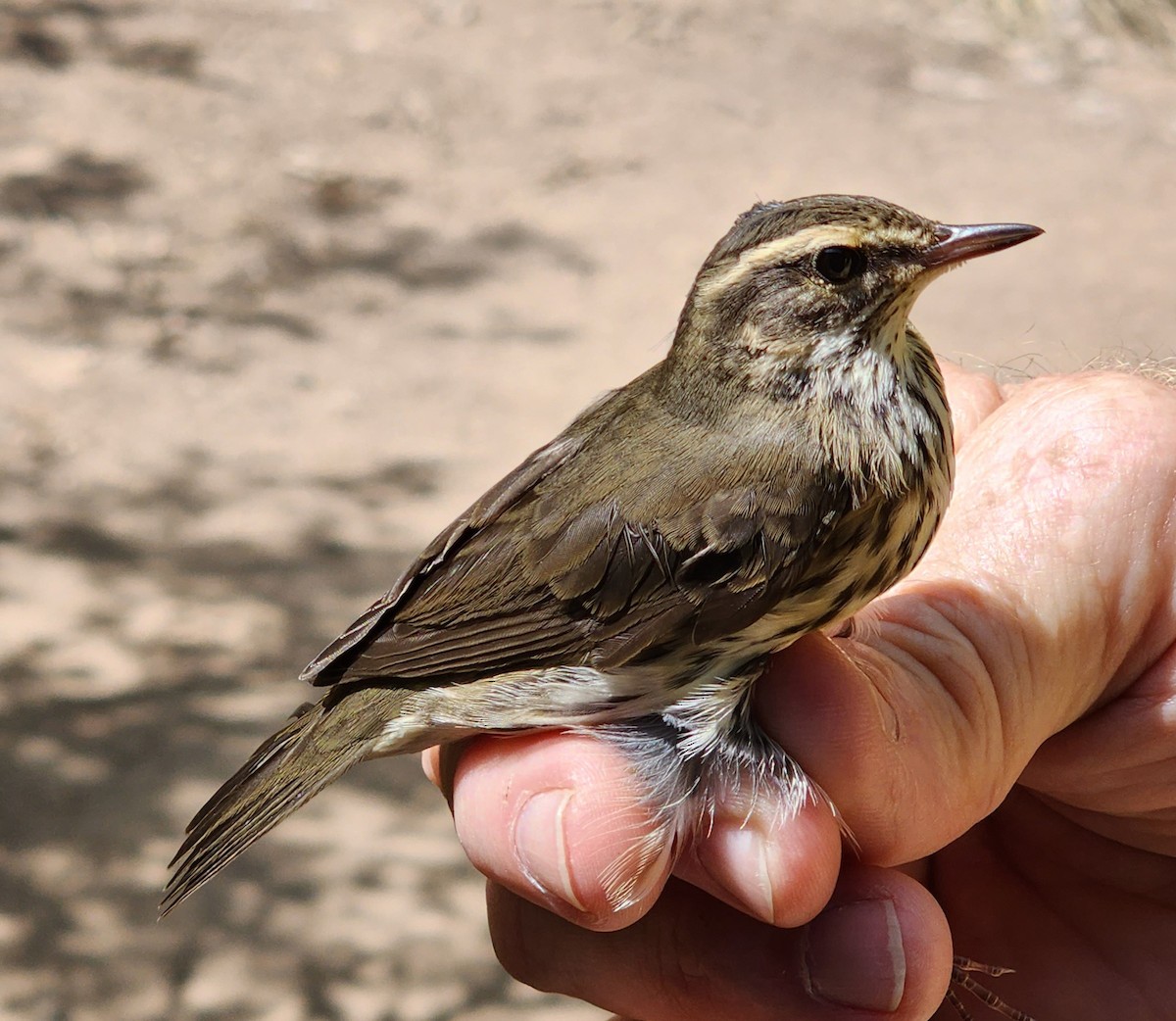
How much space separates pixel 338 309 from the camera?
7773mm

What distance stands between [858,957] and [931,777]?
398 mm

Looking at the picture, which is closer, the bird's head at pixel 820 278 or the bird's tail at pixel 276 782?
the bird's head at pixel 820 278

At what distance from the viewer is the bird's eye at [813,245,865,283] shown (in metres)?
2.82

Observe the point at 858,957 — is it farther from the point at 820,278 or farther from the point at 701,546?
the point at 820,278

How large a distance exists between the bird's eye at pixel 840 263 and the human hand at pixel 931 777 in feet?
2.07

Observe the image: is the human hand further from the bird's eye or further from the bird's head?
the bird's eye

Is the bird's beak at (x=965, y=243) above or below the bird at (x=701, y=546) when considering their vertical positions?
above

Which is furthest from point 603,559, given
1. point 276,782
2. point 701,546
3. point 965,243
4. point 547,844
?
point 965,243

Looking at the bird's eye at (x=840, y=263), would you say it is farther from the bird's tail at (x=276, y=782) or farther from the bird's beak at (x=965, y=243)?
the bird's tail at (x=276, y=782)

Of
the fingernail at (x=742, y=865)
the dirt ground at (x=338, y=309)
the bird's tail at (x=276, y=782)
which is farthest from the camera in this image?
the dirt ground at (x=338, y=309)

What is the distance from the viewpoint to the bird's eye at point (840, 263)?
111 inches

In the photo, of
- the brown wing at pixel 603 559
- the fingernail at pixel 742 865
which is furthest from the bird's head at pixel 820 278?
the fingernail at pixel 742 865

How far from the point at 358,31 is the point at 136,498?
4783mm

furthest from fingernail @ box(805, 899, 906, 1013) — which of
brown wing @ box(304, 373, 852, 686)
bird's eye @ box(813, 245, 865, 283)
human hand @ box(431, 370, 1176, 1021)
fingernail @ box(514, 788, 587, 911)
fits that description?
bird's eye @ box(813, 245, 865, 283)
